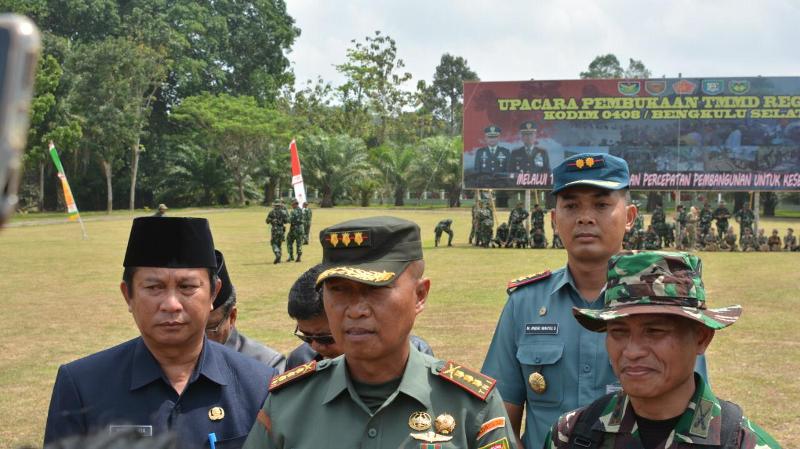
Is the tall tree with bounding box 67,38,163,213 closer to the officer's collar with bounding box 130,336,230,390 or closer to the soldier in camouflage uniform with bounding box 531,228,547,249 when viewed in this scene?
the soldier in camouflage uniform with bounding box 531,228,547,249

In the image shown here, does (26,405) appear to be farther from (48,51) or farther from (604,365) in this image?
(48,51)

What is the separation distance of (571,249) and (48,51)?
164 feet

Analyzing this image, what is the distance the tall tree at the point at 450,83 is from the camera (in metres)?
102

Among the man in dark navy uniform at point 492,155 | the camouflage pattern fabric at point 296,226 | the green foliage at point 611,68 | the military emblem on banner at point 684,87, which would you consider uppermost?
the green foliage at point 611,68

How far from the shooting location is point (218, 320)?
12.1 ft

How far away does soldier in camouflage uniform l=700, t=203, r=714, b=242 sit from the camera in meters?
26.8

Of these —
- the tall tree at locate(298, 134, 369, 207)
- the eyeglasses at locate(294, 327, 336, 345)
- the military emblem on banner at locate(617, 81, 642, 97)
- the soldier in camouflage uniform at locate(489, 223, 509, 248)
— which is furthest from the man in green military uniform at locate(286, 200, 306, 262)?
the tall tree at locate(298, 134, 369, 207)

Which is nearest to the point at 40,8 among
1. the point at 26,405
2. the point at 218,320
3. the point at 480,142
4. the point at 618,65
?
the point at 480,142

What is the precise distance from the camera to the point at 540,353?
291 centimetres

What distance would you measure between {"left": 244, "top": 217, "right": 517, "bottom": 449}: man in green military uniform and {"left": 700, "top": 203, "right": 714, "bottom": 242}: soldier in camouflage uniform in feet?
86.5

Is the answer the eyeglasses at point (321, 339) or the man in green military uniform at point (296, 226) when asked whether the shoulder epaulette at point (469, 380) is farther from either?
the man in green military uniform at point (296, 226)

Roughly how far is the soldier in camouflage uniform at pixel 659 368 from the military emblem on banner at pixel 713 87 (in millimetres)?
26399

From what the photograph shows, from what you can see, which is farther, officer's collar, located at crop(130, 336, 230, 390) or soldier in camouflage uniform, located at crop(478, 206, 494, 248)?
soldier in camouflage uniform, located at crop(478, 206, 494, 248)

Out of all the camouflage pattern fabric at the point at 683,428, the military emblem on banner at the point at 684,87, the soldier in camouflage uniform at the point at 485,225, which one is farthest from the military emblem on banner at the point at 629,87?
the camouflage pattern fabric at the point at 683,428
